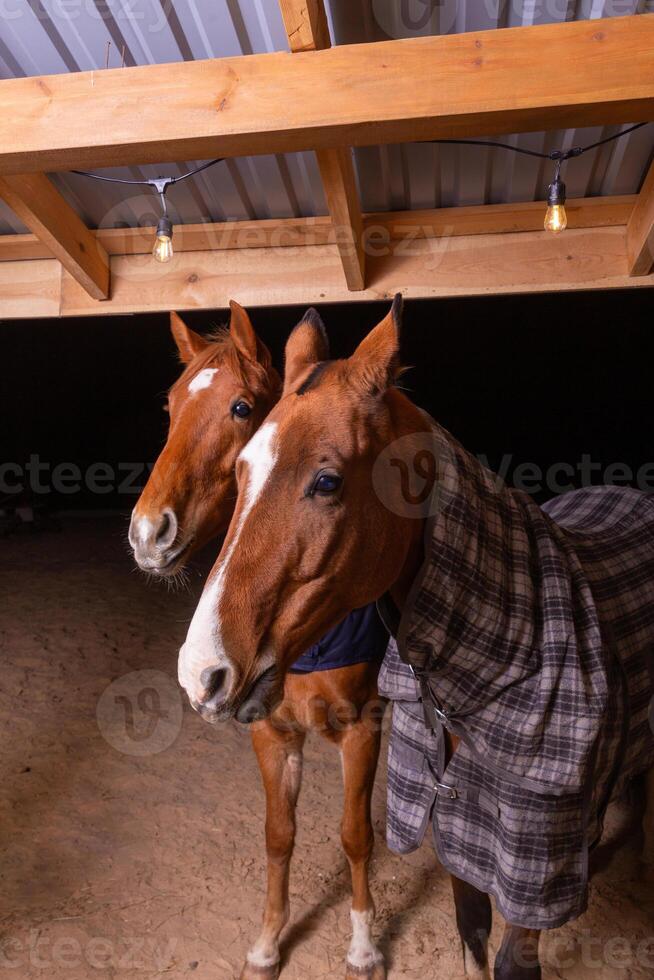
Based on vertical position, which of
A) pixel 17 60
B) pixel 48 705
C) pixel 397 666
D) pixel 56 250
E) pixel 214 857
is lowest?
pixel 214 857

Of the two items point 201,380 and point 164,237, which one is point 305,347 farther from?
point 164,237

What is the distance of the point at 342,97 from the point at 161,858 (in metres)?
2.83

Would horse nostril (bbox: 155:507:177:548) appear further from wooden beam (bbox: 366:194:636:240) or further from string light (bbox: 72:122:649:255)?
wooden beam (bbox: 366:194:636:240)

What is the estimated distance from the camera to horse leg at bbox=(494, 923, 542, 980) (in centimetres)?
168

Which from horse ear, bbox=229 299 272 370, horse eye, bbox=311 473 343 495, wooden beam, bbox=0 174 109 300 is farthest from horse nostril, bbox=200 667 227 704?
wooden beam, bbox=0 174 109 300

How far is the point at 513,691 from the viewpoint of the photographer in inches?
55.9

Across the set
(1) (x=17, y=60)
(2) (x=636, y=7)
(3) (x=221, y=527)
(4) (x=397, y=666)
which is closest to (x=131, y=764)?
(3) (x=221, y=527)

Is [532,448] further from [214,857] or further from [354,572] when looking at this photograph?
[354,572]

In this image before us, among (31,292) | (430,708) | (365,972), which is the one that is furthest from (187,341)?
(365,972)

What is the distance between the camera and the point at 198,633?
106 centimetres

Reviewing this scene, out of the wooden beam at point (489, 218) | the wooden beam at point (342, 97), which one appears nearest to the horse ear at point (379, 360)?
the wooden beam at point (342, 97)

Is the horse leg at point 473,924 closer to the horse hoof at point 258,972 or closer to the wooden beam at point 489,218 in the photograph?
the horse hoof at point 258,972

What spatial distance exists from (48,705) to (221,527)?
2.39m

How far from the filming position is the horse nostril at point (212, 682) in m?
1.05
